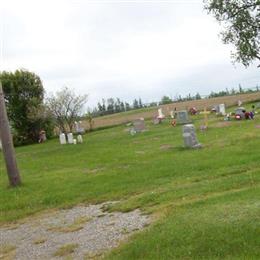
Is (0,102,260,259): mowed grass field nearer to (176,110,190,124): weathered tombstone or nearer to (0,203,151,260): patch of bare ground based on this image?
(0,203,151,260): patch of bare ground

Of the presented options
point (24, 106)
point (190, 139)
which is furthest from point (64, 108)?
point (190, 139)

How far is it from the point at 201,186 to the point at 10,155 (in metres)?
7.00

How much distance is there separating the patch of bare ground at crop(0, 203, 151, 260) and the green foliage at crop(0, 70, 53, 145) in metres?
31.9

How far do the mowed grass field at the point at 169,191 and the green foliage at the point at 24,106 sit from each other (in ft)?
Answer: 62.2

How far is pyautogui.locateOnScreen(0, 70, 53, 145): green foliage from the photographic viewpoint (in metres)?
42.7

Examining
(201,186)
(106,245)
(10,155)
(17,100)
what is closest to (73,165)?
(10,155)

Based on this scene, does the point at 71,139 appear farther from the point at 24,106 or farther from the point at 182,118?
the point at 24,106

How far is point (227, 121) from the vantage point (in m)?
31.2

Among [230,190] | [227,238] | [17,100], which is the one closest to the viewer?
[227,238]

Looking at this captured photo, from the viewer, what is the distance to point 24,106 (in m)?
43.5

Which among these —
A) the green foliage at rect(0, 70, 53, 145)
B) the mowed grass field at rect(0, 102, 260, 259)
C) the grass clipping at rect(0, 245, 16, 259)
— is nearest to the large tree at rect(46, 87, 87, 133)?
the green foliage at rect(0, 70, 53, 145)

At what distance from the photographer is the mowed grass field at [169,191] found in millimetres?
6652

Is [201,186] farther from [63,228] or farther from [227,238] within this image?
[227,238]

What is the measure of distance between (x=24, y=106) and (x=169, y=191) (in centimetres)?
3410
